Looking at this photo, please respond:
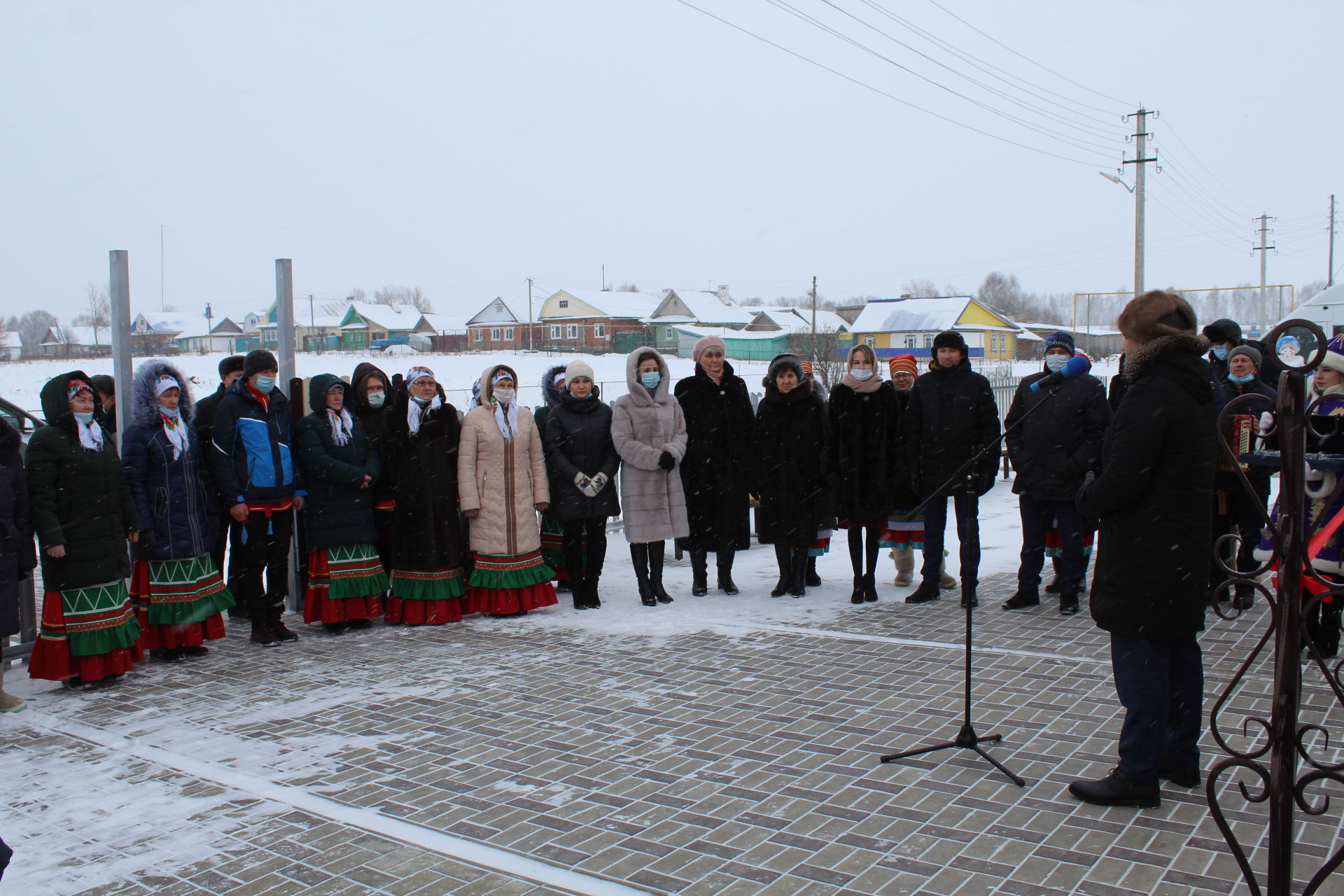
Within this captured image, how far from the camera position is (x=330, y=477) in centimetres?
711

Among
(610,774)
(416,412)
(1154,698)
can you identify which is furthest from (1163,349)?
(416,412)

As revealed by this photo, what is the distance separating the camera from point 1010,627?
684cm

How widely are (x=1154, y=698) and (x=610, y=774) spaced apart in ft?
7.38

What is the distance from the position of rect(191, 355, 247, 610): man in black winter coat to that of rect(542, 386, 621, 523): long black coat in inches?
92.6

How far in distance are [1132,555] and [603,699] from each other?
2.86 metres

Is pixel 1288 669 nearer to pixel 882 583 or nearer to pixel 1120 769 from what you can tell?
pixel 1120 769

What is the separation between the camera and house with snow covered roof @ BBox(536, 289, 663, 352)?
71.5 meters

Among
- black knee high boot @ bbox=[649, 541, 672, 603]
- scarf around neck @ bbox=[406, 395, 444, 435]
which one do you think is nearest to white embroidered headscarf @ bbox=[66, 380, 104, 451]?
scarf around neck @ bbox=[406, 395, 444, 435]

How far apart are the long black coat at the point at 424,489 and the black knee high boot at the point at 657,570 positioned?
152 centimetres

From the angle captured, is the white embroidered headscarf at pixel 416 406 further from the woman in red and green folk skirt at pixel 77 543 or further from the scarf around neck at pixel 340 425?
the woman in red and green folk skirt at pixel 77 543

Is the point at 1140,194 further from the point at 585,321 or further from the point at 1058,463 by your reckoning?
the point at 585,321

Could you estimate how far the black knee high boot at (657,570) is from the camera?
8.02 meters

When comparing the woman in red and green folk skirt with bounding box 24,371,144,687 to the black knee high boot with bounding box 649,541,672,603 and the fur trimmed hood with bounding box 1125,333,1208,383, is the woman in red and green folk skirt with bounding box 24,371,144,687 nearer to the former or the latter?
the black knee high boot with bounding box 649,541,672,603

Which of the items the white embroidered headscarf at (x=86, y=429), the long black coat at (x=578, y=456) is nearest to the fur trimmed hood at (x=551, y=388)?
the long black coat at (x=578, y=456)
